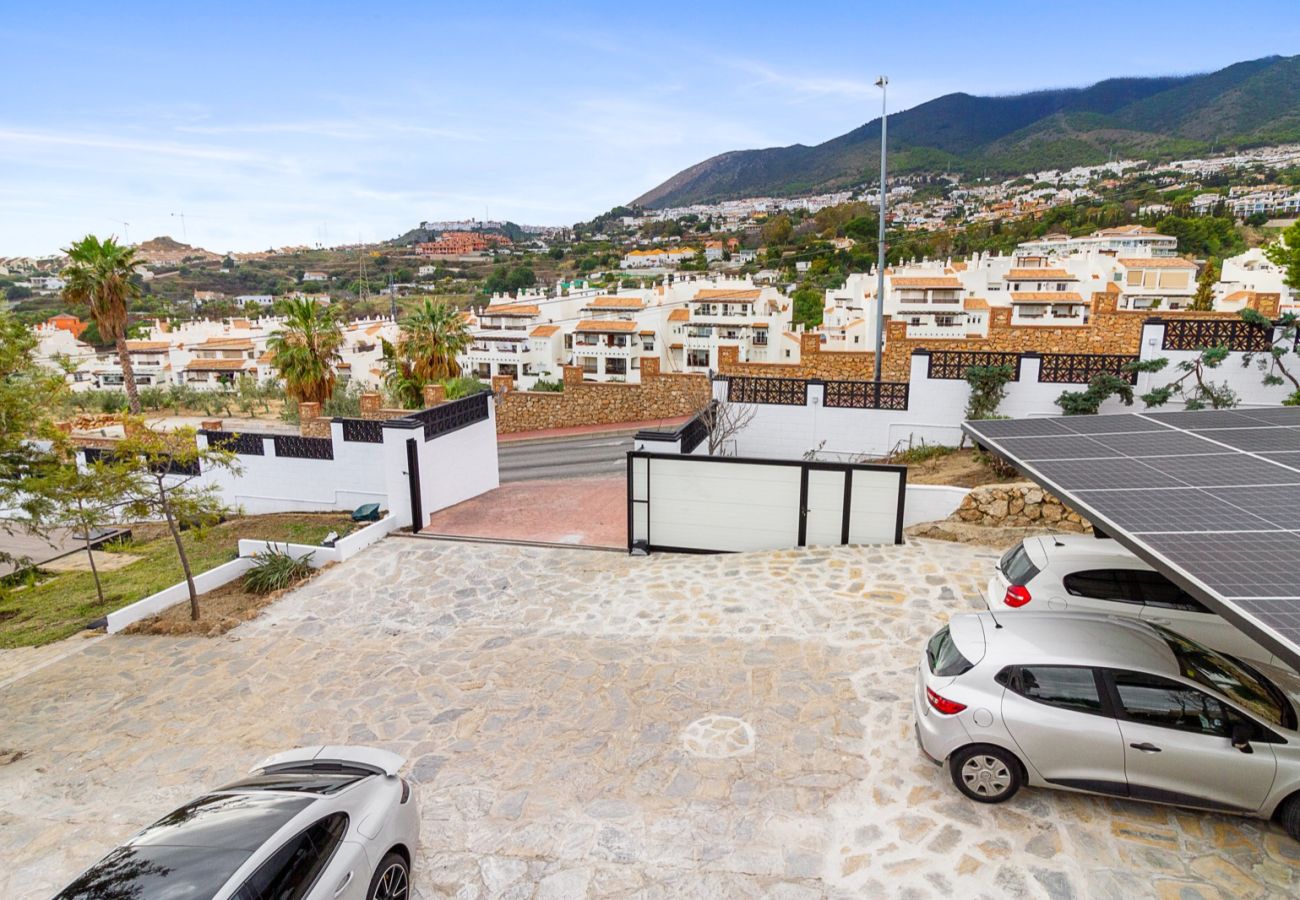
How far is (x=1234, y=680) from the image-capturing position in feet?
19.1

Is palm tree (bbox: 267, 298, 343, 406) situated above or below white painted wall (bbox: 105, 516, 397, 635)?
above

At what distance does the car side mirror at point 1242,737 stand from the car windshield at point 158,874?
6.71 metres

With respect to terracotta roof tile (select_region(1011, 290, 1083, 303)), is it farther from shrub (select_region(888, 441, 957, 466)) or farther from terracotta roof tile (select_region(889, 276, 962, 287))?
shrub (select_region(888, 441, 957, 466))

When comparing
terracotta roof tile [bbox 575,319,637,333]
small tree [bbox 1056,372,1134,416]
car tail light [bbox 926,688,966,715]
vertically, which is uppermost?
terracotta roof tile [bbox 575,319,637,333]

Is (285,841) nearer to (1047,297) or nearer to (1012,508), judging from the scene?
(1012,508)

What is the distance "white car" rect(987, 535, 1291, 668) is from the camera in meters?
7.52

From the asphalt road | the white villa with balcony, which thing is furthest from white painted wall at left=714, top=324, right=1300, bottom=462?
the white villa with balcony

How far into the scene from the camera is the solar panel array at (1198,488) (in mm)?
4996

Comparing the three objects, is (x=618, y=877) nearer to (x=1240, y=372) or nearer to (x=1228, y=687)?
(x=1228, y=687)

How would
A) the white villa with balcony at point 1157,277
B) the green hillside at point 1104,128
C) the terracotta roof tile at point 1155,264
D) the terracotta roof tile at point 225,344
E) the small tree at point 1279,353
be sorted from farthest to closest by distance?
the green hillside at point 1104,128, the terracotta roof tile at point 225,344, the terracotta roof tile at point 1155,264, the white villa with balcony at point 1157,277, the small tree at point 1279,353

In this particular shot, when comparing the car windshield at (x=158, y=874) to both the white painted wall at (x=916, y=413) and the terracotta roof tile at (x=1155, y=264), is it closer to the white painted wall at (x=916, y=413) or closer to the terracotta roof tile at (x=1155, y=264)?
the white painted wall at (x=916, y=413)

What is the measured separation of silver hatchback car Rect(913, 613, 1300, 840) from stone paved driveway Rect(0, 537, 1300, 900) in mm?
428

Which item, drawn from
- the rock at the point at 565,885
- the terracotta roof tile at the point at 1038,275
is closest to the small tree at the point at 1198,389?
the rock at the point at 565,885

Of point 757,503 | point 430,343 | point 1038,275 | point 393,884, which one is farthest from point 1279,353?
point 1038,275
